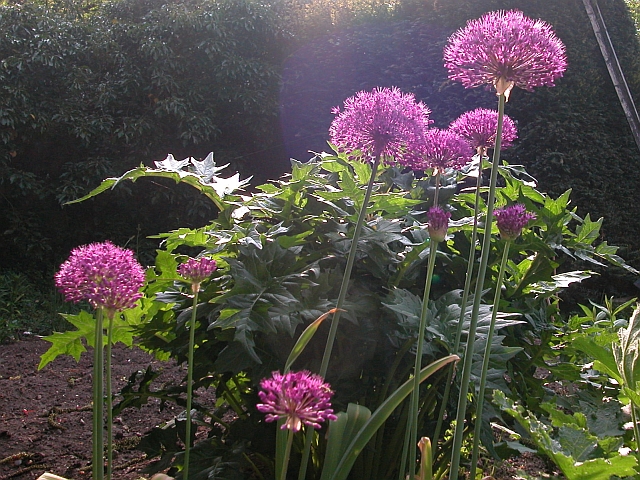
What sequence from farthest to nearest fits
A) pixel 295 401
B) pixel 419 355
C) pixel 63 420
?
pixel 63 420 < pixel 419 355 < pixel 295 401

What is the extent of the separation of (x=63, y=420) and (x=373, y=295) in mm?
2028

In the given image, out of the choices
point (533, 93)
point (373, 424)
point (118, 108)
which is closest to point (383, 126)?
point (373, 424)

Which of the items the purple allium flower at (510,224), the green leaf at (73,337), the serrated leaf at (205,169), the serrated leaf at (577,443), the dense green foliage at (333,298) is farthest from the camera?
the serrated leaf at (205,169)

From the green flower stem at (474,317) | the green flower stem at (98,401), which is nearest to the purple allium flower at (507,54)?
the green flower stem at (474,317)

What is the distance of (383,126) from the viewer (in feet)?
4.29

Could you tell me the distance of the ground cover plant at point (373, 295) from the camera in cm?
112

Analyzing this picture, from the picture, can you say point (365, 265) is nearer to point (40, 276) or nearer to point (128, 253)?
point (128, 253)

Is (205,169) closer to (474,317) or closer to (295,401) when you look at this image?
(474,317)

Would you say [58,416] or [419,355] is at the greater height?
[58,416]

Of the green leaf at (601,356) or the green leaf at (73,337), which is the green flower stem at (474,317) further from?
the green leaf at (73,337)

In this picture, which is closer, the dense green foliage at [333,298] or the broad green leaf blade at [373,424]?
the broad green leaf blade at [373,424]

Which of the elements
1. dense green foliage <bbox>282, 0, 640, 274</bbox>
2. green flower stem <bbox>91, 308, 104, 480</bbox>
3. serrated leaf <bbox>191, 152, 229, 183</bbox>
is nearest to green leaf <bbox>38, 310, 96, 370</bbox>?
serrated leaf <bbox>191, 152, 229, 183</bbox>

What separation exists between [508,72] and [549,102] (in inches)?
203

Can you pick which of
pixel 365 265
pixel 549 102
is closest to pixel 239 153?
pixel 549 102
